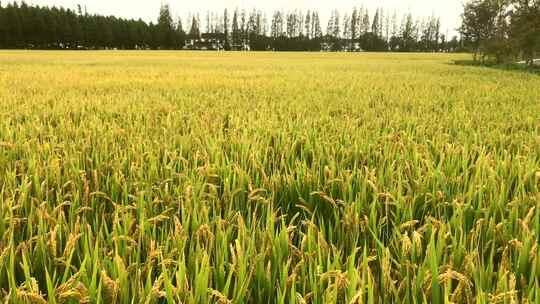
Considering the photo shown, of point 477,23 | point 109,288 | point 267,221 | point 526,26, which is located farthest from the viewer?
point 477,23

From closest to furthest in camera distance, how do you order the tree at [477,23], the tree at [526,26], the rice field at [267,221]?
the rice field at [267,221] < the tree at [526,26] < the tree at [477,23]

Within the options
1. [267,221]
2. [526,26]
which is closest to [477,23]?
[526,26]

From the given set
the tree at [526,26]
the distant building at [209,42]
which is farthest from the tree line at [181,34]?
the tree at [526,26]

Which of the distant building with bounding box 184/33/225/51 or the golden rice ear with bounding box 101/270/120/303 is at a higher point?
the distant building with bounding box 184/33/225/51

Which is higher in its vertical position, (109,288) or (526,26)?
(526,26)

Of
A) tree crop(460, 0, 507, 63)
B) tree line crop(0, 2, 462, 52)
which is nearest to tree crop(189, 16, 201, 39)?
tree line crop(0, 2, 462, 52)

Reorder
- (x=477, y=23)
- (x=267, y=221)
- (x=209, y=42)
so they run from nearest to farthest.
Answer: (x=267, y=221)
(x=477, y=23)
(x=209, y=42)

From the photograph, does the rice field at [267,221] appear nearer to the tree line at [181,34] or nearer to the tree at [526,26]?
the tree at [526,26]

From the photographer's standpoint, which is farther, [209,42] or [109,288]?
[209,42]

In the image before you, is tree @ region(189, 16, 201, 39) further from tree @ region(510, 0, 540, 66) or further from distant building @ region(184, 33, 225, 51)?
tree @ region(510, 0, 540, 66)

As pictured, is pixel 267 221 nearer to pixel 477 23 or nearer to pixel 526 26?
pixel 526 26

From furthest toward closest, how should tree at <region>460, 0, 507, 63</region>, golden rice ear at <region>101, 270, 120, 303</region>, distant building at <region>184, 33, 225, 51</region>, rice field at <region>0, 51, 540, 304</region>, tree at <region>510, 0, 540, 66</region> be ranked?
1. distant building at <region>184, 33, 225, 51</region>
2. tree at <region>460, 0, 507, 63</region>
3. tree at <region>510, 0, 540, 66</region>
4. rice field at <region>0, 51, 540, 304</region>
5. golden rice ear at <region>101, 270, 120, 303</region>

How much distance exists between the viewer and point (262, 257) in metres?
1.32

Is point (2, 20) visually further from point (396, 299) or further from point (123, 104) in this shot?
point (396, 299)
